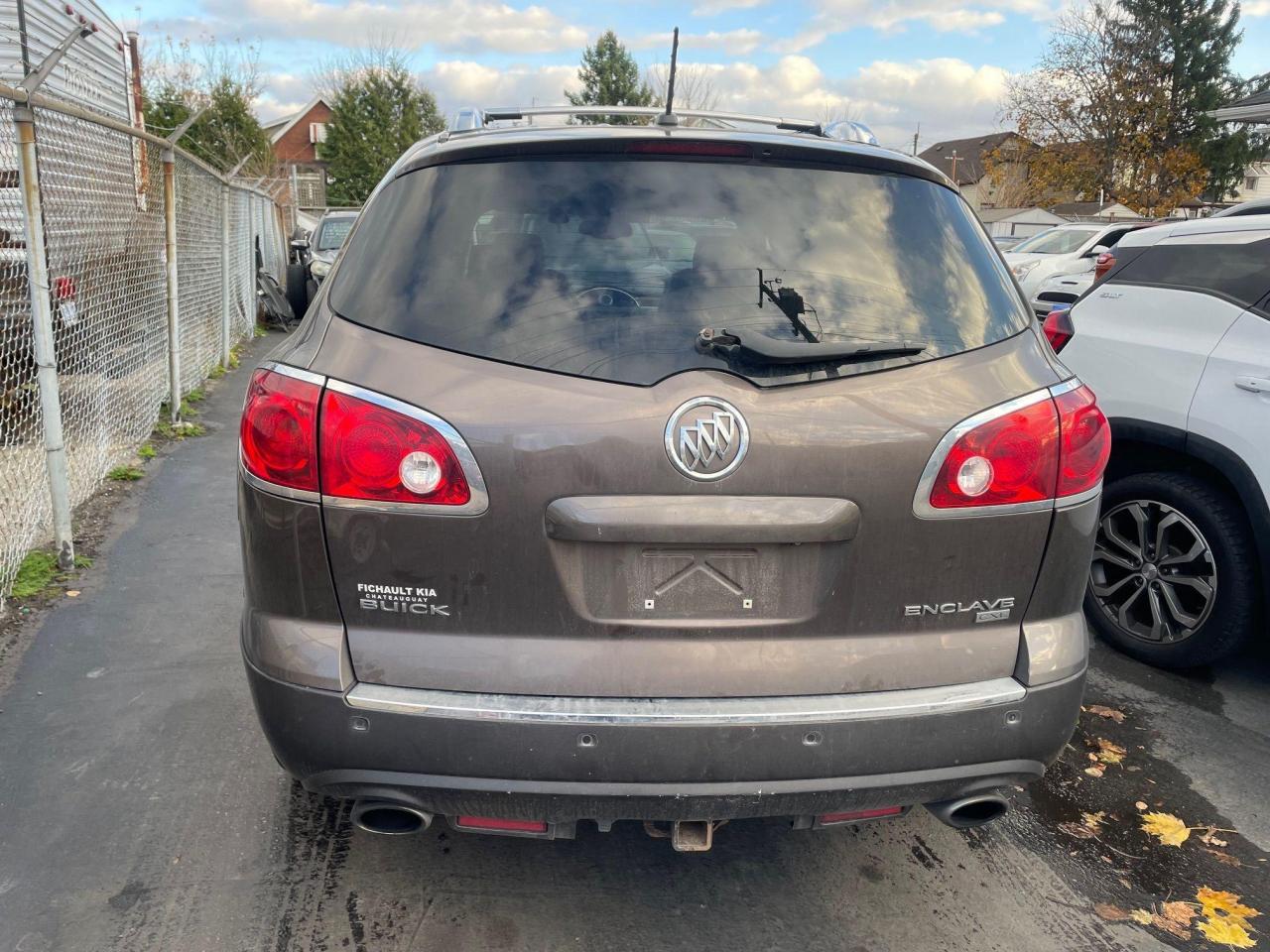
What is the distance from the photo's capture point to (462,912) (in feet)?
8.38

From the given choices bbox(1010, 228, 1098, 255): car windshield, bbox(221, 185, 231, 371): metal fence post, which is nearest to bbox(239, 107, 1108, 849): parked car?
bbox(221, 185, 231, 371): metal fence post

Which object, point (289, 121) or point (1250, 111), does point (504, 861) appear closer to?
point (1250, 111)

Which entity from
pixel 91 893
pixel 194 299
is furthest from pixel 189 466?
pixel 91 893

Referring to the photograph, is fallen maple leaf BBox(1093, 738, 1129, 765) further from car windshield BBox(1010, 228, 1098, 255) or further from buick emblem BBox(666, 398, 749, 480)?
car windshield BBox(1010, 228, 1098, 255)

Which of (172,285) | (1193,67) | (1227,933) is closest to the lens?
(1227,933)

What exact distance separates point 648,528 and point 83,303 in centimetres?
519

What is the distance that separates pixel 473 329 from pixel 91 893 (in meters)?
1.82

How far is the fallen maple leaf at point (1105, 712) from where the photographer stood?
3.78 metres

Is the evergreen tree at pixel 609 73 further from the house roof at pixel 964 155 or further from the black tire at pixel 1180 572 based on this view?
the black tire at pixel 1180 572

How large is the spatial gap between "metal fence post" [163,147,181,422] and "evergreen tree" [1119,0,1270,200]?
45900 millimetres

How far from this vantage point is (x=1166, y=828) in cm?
309

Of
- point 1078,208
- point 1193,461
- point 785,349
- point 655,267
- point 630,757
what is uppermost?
point 1078,208

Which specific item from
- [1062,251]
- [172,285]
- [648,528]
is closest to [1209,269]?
[648,528]

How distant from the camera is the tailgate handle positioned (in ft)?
6.60
